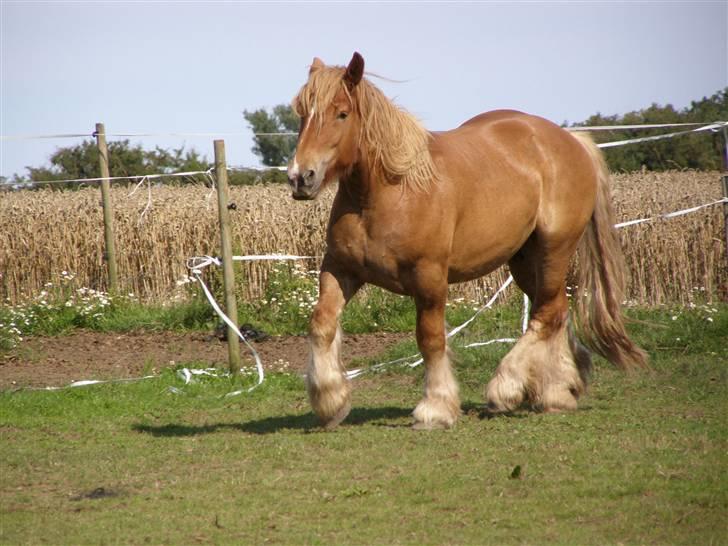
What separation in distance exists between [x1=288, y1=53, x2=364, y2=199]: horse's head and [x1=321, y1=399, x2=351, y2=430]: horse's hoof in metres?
1.51

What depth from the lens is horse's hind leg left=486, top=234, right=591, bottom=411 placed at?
7.12 m

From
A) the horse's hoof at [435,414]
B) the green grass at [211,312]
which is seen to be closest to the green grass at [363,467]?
the horse's hoof at [435,414]

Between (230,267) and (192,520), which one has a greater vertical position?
(230,267)

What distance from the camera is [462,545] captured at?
4273 mm

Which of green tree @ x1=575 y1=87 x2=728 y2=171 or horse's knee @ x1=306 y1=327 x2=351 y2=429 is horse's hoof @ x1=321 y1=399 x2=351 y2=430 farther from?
green tree @ x1=575 y1=87 x2=728 y2=171

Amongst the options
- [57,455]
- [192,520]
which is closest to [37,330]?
[57,455]

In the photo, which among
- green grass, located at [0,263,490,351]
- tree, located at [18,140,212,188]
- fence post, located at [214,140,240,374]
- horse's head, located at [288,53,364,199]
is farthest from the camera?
tree, located at [18,140,212,188]

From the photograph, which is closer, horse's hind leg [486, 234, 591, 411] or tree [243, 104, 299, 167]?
horse's hind leg [486, 234, 591, 411]

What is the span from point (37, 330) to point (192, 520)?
27.4ft

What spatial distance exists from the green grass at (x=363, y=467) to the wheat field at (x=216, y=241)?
4.66 meters

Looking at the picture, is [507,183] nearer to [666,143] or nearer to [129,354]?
[129,354]

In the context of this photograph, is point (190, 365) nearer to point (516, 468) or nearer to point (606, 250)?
point (606, 250)

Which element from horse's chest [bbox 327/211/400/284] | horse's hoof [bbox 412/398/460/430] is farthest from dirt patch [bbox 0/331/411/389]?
horse's chest [bbox 327/211/400/284]

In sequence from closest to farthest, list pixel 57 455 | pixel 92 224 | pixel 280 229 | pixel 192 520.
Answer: pixel 192 520
pixel 57 455
pixel 280 229
pixel 92 224
